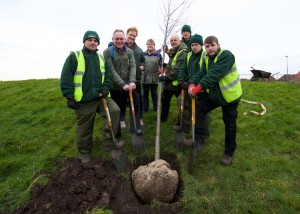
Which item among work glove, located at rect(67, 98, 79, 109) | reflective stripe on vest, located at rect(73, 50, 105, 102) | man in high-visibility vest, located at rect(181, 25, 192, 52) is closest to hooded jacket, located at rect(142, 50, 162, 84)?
man in high-visibility vest, located at rect(181, 25, 192, 52)

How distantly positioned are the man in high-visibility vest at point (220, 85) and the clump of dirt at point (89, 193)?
4.16 feet

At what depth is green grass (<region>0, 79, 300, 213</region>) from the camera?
4398mm

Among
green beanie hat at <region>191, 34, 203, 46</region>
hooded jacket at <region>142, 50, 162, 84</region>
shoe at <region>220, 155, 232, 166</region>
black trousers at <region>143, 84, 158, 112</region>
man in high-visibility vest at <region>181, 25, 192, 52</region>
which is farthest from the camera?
Result: black trousers at <region>143, 84, 158, 112</region>

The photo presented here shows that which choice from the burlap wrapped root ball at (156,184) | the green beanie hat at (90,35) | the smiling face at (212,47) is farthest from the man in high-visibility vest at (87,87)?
the smiling face at (212,47)

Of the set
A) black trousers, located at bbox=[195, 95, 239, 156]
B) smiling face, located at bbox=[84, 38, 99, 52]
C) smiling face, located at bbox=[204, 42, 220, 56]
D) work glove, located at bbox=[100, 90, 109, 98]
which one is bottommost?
black trousers, located at bbox=[195, 95, 239, 156]

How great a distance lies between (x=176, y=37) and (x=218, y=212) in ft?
13.0

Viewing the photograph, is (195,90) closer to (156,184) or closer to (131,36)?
(156,184)

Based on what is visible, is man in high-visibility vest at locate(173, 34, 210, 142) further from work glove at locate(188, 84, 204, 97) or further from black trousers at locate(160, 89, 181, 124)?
black trousers at locate(160, 89, 181, 124)

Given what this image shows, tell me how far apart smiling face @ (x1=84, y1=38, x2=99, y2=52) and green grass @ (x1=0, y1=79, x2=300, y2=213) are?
2.32 m

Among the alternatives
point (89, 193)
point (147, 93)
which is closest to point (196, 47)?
point (147, 93)

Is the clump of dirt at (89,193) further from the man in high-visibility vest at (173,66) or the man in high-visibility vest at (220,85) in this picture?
the man in high-visibility vest at (173,66)

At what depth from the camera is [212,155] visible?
5.66 metres

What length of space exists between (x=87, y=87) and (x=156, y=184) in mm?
2300

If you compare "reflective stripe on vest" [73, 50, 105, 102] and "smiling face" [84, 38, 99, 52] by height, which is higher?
"smiling face" [84, 38, 99, 52]
